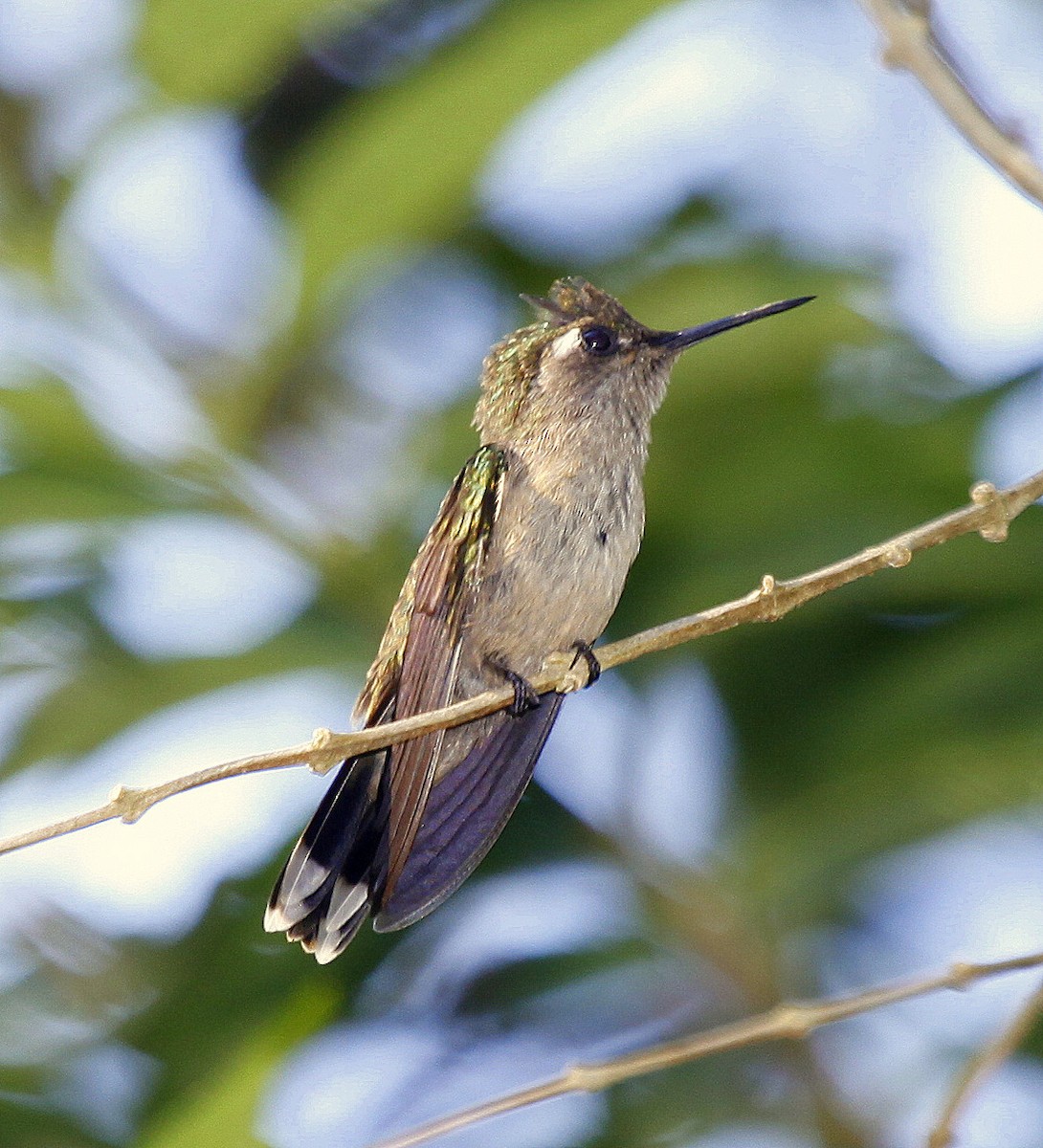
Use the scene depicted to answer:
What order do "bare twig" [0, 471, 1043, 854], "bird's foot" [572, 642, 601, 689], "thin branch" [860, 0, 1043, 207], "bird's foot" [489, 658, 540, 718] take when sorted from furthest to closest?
1. "bird's foot" [489, 658, 540, 718]
2. "bird's foot" [572, 642, 601, 689]
3. "bare twig" [0, 471, 1043, 854]
4. "thin branch" [860, 0, 1043, 207]

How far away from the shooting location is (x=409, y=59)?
3162 millimetres

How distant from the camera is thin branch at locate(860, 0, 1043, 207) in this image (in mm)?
1614

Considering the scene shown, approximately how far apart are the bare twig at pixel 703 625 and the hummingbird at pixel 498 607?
1.97ft

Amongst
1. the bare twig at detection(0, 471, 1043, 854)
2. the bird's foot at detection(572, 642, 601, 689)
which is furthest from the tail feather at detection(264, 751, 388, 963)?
the bare twig at detection(0, 471, 1043, 854)

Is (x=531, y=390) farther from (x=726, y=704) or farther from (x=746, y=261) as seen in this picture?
(x=726, y=704)

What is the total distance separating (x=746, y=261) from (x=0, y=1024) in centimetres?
208

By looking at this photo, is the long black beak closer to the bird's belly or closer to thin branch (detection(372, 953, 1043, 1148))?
the bird's belly

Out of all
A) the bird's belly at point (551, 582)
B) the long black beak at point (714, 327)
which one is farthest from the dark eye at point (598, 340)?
the bird's belly at point (551, 582)

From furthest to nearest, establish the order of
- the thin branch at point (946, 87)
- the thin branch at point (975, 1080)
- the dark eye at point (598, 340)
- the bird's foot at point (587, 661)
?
the dark eye at point (598, 340)
the bird's foot at point (587, 661)
the thin branch at point (975, 1080)
the thin branch at point (946, 87)

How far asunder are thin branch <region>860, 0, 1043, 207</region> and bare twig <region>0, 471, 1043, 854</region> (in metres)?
0.49

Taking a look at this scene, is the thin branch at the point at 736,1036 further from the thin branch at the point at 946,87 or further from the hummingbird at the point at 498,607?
the hummingbird at the point at 498,607

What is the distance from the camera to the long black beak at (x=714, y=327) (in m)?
2.98

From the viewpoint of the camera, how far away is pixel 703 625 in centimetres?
Result: 231

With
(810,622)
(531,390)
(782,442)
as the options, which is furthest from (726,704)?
(531,390)
